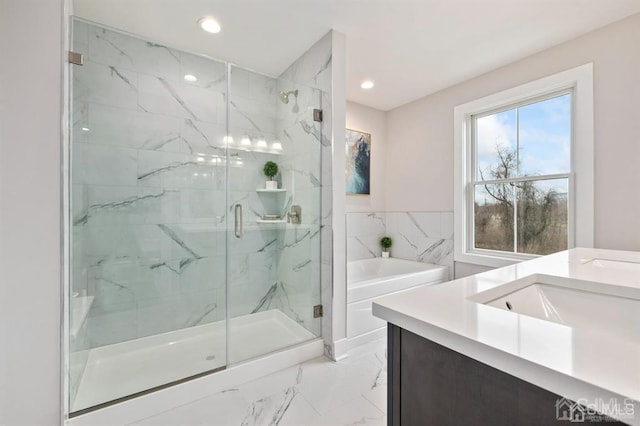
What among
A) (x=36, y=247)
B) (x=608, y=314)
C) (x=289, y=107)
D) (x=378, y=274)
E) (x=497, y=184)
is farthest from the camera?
(x=378, y=274)

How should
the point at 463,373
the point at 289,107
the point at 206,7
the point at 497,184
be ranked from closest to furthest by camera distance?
the point at 463,373, the point at 206,7, the point at 289,107, the point at 497,184

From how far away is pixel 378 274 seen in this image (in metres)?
3.59

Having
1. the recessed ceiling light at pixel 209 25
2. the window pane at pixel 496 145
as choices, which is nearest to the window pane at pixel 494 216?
the window pane at pixel 496 145

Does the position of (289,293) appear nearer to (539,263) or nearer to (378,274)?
(378,274)

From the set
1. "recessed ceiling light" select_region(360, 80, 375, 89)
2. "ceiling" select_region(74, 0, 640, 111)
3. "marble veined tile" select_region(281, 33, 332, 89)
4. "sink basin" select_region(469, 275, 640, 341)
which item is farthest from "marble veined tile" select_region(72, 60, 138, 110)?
"sink basin" select_region(469, 275, 640, 341)

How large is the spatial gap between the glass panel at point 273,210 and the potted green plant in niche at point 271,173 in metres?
0.03

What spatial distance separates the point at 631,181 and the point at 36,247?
355 cm

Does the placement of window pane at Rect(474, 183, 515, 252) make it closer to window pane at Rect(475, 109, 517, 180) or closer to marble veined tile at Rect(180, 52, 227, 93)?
window pane at Rect(475, 109, 517, 180)

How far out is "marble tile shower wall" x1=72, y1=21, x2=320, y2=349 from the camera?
7.00 ft

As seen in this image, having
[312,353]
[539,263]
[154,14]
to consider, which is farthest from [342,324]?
[154,14]

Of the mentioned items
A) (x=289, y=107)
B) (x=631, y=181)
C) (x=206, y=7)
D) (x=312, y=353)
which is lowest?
(x=312, y=353)

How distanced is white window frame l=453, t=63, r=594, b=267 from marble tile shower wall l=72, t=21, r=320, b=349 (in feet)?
5.66

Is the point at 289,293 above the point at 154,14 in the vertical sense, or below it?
below

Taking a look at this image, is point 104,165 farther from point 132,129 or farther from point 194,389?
point 194,389
